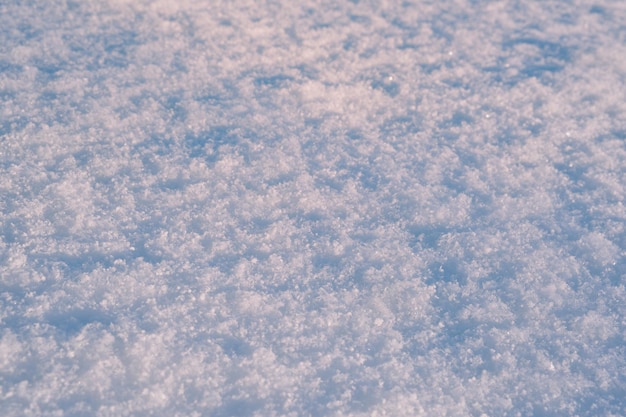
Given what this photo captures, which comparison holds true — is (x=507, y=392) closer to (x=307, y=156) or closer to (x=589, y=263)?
(x=589, y=263)

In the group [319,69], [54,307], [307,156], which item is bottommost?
[54,307]

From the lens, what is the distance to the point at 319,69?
2514 millimetres

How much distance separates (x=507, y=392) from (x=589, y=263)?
61 cm

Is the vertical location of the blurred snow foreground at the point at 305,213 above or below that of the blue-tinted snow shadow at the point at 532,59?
below

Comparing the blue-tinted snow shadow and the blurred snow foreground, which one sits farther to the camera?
the blue-tinted snow shadow

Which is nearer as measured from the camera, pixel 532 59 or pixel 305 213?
pixel 305 213

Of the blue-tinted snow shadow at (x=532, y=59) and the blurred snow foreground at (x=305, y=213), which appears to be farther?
the blue-tinted snow shadow at (x=532, y=59)

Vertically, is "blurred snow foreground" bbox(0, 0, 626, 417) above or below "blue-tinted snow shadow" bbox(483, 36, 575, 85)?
below

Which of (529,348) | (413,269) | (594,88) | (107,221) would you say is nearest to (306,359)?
(413,269)

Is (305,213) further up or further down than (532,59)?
further down

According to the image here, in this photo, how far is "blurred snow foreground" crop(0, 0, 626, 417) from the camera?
1.56 metres

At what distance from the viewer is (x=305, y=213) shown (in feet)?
6.40

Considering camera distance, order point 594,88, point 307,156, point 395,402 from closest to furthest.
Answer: point 395,402 → point 307,156 → point 594,88

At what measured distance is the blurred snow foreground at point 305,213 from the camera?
1.56m
